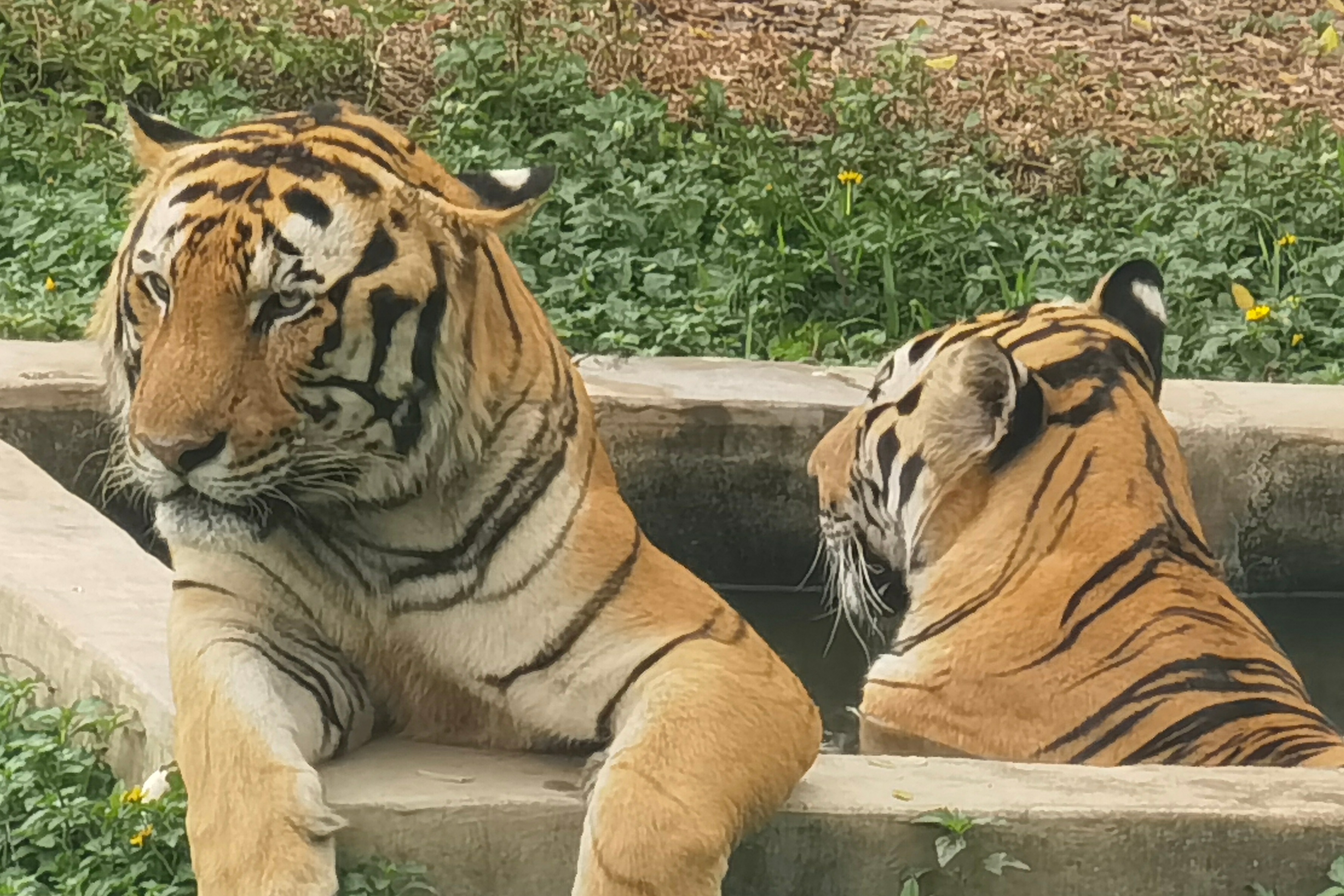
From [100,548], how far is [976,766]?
1553 mm

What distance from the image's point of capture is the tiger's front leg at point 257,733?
2584 mm

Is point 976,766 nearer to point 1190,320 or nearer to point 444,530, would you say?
point 444,530

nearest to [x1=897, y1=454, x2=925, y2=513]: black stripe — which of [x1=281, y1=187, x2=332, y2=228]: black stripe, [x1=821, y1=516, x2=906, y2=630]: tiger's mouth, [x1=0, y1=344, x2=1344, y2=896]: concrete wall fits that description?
[x1=821, y1=516, x2=906, y2=630]: tiger's mouth

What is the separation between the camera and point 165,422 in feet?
8.18

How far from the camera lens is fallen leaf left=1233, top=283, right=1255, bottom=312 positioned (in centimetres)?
627

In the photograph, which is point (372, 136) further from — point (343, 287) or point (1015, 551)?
point (1015, 551)

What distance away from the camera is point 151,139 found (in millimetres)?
2859

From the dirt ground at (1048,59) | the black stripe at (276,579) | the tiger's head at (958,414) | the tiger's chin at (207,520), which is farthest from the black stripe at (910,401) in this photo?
the dirt ground at (1048,59)

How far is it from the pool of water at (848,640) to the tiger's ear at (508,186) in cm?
196

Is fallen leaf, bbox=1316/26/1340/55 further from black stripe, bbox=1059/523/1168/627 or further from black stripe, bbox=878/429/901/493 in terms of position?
black stripe, bbox=1059/523/1168/627

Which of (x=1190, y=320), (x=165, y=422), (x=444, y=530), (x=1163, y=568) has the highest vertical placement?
(x=165, y=422)

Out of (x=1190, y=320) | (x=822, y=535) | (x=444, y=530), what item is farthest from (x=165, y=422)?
(x=1190, y=320)

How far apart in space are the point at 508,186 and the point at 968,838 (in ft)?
3.52

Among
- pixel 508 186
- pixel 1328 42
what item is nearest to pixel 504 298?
pixel 508 186
